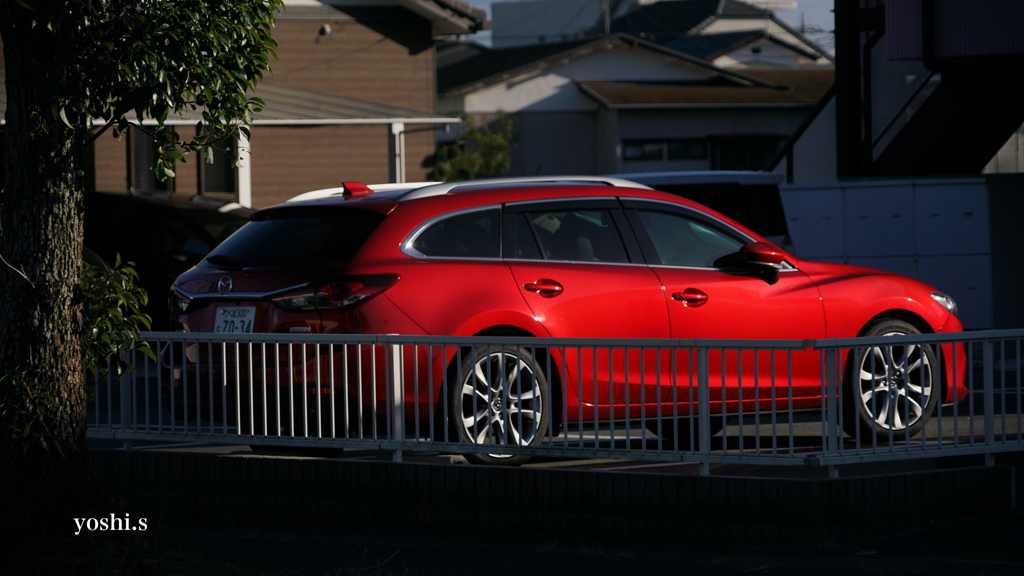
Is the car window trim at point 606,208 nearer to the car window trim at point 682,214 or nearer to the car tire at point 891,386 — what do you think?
the car window trim at point 682,214

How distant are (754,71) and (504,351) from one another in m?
38.5

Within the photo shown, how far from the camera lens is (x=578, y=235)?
7637 mm

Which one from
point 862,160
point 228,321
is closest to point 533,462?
point 228,321

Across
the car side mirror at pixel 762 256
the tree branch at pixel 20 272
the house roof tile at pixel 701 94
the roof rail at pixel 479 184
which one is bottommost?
the tree branch at pixel 20 272

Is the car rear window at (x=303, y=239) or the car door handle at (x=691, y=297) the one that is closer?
the car rear window at (x=303, y=239)

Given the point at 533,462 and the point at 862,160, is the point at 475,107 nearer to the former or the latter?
the point at 862,160

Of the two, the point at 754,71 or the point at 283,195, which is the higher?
the point at 754,71

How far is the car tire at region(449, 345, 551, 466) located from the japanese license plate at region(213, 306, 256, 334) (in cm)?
116

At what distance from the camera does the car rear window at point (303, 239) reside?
7023 millimetres

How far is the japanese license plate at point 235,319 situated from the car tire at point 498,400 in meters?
1.16

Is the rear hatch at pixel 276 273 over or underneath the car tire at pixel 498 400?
over

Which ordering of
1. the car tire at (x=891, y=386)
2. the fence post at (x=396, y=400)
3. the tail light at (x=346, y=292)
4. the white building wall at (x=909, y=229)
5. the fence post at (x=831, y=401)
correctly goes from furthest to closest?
the white building wall at (x=909, y=229) < the tail light at (x=346, y=292) < the fence post at (x=396, y=400) < the car tire at (x=891, y=386) < the fence post at (x=831, y=401)

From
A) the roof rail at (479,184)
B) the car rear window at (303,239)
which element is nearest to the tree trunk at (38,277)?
the car rear window at (303,239)

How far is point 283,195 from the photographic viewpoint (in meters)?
23.5
